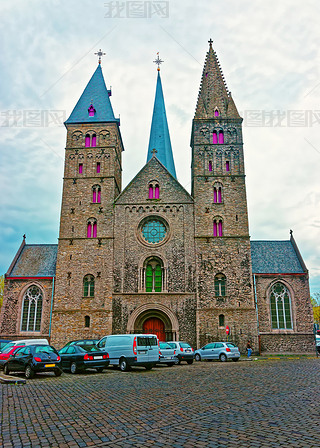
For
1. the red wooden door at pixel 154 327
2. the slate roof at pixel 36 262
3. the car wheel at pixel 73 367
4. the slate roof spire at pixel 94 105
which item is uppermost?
the slate roof spire at pixel 94 105

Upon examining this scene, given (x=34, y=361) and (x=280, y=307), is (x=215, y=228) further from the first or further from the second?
(x=34, y=361)

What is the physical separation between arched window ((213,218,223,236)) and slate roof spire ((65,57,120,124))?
13577 mm

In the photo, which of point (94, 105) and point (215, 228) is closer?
point (215, 228)

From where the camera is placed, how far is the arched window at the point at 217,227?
34.2 meters

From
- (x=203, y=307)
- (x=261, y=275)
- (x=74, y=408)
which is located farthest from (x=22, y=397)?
(x=261, y=275)

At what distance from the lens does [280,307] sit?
3453cm

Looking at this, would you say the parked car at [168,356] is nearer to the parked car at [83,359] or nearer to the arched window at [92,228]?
the parked car at [83,359]

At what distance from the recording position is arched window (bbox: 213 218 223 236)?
34156 millimetres

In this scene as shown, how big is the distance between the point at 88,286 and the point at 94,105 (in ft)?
59.6

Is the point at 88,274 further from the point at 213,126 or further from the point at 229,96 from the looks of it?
the point at 229,96

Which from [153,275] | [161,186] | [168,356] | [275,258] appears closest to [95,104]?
[161,186]

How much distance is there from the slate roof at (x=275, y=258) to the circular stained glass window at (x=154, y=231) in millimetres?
9118

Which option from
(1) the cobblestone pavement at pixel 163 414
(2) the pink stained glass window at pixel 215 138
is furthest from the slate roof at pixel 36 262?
(1) the cobblestone pavement at pixel 163 414

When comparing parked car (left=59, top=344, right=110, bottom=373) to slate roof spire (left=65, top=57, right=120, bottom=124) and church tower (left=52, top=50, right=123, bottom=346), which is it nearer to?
church tower (left=52, top=50, right=123, bottom=346)
